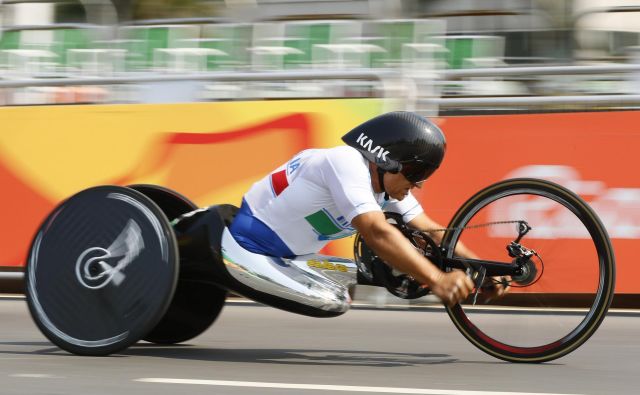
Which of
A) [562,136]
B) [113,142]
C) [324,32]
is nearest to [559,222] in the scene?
[562,136]

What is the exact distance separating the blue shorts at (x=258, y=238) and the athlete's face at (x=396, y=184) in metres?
0.57

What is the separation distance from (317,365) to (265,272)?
0.51 meters

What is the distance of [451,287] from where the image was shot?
5.23 metres

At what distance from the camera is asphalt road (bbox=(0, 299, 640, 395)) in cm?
486

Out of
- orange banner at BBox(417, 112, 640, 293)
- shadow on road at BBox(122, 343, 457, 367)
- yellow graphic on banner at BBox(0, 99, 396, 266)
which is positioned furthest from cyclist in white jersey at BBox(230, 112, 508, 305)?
yellow graphic on banner at BBox(0, 99, 396, 266)

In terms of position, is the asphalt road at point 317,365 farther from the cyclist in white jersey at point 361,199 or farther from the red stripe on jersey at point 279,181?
the red stripe on jersey at point 279,181

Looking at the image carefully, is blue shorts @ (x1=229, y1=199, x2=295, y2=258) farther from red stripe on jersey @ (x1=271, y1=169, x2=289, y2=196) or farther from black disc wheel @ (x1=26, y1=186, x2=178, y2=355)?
black disc wheel @ (x1=26, y1=186, x2=178, y2=355)

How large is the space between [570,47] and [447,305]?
6.75 m

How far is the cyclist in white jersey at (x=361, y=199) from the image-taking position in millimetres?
5289

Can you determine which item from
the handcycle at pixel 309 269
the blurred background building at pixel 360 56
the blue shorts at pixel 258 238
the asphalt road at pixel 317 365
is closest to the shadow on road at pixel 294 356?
the asphalt road at pixel 317 365

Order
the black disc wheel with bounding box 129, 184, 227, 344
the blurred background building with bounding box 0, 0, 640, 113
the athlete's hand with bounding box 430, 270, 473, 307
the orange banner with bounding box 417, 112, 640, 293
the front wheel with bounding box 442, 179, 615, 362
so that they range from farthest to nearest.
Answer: the blurred background building with bounding box 0, 0, 640, 113, the orange banner with bounding box 417, 112, 640, 293, the black disc wheel with bounding box 129, 184, 227, 344, the front wheel with bounding box 442, 179, 615, 362, the athlete's hand with bounding box 430, 270, 473, 307

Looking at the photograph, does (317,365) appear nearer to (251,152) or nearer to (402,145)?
(402,145)

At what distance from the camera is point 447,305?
5398 mm

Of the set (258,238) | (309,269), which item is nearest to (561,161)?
(309,269)
